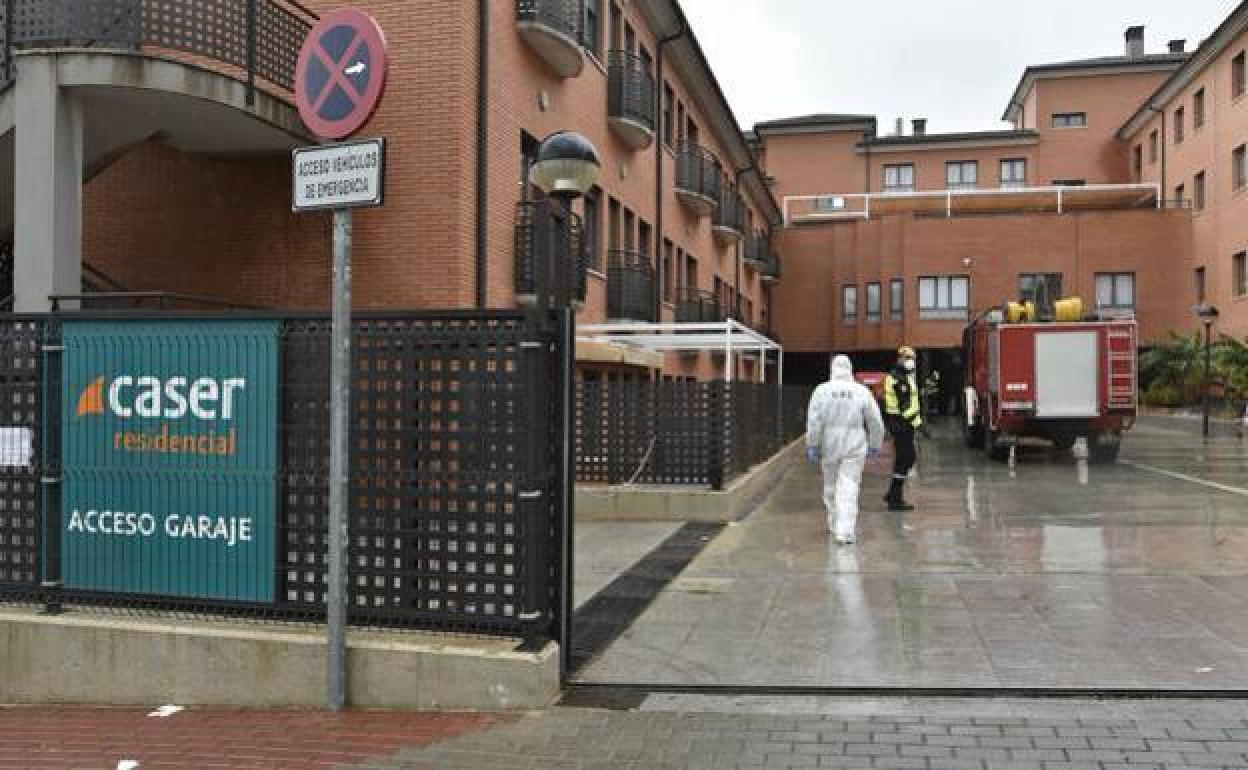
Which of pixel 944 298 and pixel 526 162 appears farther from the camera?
pixel 944 298

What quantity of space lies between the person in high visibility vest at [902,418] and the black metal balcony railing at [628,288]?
739 cm

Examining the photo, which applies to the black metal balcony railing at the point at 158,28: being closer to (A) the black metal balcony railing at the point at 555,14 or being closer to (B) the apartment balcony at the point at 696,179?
(A) the black metal balcony railing at the point at 555,14

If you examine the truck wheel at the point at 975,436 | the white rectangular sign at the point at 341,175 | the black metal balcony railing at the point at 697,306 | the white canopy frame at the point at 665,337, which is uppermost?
the black metal balcony railing at the point at 697,306

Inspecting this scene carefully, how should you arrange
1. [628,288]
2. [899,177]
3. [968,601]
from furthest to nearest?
[899,177] < [628,288] < [968,601]

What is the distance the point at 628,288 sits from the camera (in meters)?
18.9

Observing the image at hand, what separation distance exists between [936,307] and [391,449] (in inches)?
1584

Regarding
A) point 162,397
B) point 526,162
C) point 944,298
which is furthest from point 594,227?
point 944,298

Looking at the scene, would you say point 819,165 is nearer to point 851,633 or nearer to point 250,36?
point 250,36

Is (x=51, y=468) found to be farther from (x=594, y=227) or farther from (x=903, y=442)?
(x=594, y=227)

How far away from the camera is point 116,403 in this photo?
572cm

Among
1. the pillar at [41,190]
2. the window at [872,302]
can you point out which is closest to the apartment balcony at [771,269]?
the window at [872,302]

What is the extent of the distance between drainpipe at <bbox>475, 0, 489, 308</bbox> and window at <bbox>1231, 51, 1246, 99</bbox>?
30797mm

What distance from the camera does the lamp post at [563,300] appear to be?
16.9ft

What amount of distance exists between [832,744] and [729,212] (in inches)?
1092
